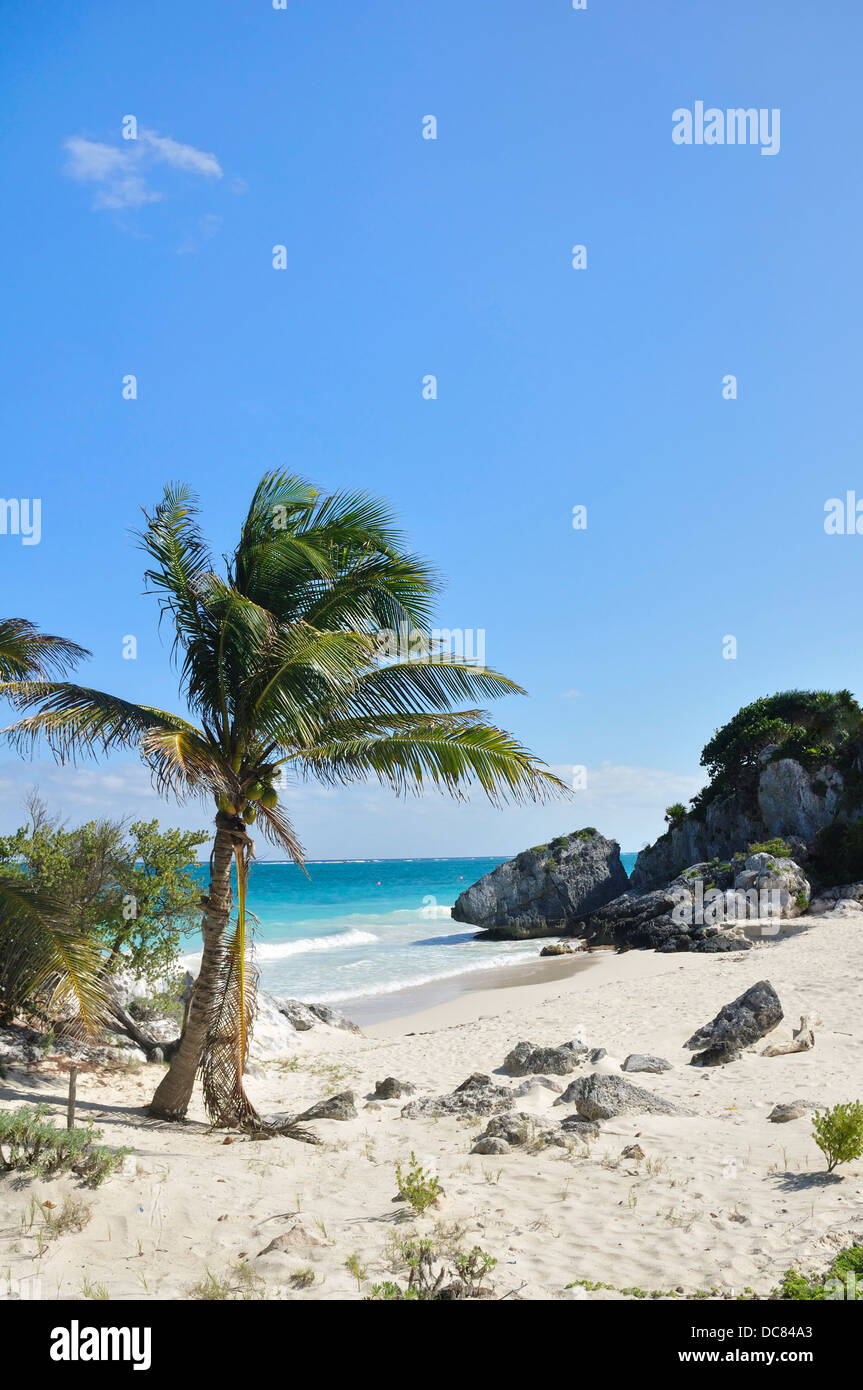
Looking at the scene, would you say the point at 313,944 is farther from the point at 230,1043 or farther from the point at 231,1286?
the point at 231,1286

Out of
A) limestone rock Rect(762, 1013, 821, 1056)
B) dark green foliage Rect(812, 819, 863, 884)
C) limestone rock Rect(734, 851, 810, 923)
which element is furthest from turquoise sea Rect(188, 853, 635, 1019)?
dark green foliage Rect(812, 819, 863, 884)

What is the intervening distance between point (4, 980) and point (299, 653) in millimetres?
6416

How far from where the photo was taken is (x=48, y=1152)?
249 inches

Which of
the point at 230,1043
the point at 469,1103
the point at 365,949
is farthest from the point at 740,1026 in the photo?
the point at 365,949

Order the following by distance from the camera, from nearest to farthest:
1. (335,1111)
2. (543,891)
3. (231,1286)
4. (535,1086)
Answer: (231,1286)
(335,1111)
(535,1086)
(543,891)

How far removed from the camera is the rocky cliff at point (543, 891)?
42969 millimetres

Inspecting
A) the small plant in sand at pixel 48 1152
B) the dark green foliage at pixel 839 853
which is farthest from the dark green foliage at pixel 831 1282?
the dark green foliage at pixel 839 853

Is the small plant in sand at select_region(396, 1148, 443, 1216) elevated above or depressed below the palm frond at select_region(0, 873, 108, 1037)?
below

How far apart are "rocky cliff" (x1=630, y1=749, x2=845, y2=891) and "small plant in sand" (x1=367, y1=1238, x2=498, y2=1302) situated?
3151 cm

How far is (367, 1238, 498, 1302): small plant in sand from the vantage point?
183 inches

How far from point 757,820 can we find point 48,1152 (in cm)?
3727

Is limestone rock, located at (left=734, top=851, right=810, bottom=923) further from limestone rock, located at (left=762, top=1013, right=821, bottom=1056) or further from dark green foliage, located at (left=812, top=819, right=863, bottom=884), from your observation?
limestone rock, located at (left=762, top=1013, right=821, bottom=1056)

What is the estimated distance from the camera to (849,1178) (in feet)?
21.0
